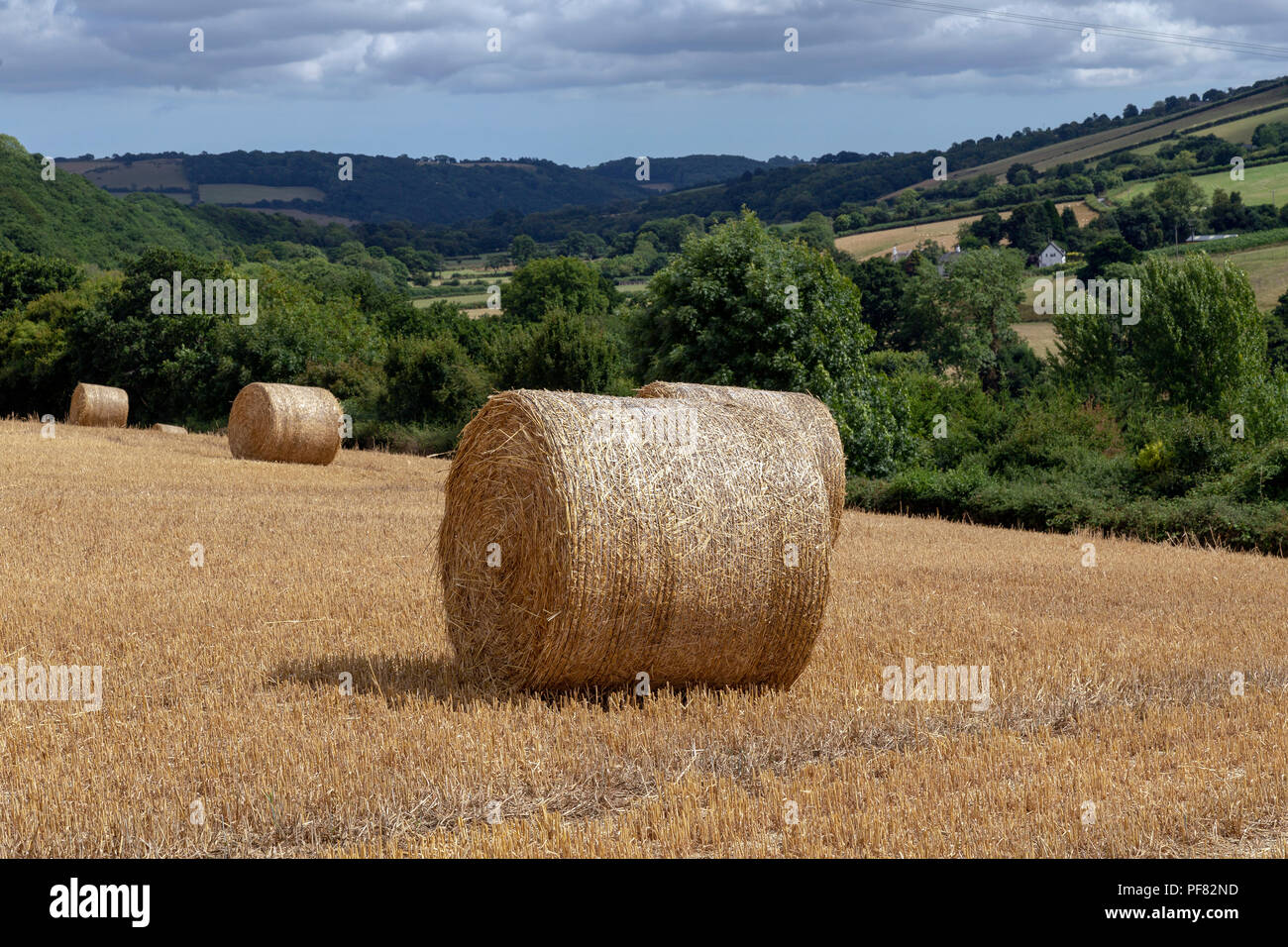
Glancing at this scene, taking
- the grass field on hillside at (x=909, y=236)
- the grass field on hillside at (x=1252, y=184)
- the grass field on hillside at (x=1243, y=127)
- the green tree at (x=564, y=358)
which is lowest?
the green tree at (x=564, y=358)

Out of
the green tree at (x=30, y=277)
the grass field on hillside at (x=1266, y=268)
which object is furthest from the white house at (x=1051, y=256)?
the green tree at (x=30, y=277)

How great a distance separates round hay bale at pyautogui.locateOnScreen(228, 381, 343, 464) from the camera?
28.9 m

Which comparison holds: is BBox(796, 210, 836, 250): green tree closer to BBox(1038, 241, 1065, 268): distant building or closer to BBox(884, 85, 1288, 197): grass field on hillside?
BBox(1038, 241, 1065, 268): distant building

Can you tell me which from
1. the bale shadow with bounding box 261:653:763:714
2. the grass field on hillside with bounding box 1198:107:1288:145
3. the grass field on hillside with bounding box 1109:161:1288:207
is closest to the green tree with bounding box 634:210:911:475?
the bale shadow with bounding box 261:653:763:714

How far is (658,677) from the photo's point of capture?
8.66m

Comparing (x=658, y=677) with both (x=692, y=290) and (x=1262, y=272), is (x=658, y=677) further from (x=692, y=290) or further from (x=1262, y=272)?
(x=1262, y=272)

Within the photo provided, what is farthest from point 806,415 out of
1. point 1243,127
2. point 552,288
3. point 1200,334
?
point 1243,127

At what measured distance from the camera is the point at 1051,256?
4067 inches

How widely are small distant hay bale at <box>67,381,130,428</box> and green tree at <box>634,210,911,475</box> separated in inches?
652

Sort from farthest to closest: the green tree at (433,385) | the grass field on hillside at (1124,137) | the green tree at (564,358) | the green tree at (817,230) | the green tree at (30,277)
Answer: the grass field on hillside at (1124,137)
the green tree at (817,230)
the green tree at (30,277)
the green tree at (433,385)
the green tree at (564,358)

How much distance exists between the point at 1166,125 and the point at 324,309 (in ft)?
360

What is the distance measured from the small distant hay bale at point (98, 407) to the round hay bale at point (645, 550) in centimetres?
3354

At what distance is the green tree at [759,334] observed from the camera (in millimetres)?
35062

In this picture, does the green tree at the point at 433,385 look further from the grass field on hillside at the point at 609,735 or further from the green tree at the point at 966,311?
the green tree at the point at 966,311
